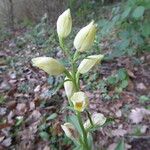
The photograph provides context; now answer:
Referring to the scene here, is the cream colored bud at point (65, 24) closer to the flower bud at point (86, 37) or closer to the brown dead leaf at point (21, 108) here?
the flower bud at point (86, 37)

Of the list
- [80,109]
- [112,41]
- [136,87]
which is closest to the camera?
[80,109]

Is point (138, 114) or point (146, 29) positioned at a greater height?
point (146, 29)

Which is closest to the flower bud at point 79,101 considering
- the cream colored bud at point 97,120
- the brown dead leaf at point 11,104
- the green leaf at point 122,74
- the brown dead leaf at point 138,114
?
the cream colored bud at point 97,120

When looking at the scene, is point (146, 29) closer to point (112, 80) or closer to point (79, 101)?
point (112, 80)

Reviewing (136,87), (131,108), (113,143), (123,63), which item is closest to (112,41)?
(123,63)

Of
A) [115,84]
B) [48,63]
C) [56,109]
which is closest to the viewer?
[48,63]

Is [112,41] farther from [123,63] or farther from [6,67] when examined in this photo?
[6,67]

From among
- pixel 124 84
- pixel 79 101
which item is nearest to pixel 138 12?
pixel 124 84
